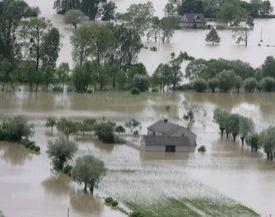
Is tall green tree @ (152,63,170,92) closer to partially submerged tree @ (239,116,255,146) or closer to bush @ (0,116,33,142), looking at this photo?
partially submerged tree @ (239,116,255,146)

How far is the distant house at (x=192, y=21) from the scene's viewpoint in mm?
40562

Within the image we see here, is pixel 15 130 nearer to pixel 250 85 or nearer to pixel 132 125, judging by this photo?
pixel 132 125

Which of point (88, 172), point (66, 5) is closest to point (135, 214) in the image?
point (88, 172)

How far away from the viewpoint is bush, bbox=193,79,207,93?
27.2 metres

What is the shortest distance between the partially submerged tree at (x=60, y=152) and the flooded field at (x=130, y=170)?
0.21 m

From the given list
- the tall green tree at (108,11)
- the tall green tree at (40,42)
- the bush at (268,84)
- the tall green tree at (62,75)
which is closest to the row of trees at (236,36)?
the tall green tree at (108,11)

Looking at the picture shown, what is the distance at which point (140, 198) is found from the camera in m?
15.9

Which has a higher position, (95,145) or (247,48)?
(247,48)

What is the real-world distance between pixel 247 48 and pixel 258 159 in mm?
17704

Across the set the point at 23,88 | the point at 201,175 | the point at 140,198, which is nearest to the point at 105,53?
the point at 23,88

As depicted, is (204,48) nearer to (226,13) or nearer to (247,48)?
(247,48)

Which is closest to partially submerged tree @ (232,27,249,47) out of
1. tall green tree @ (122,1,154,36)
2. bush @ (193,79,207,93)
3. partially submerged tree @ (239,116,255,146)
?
tall green tree @ (122,1,154,36)

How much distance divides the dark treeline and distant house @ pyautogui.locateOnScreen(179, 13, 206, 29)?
1079cm

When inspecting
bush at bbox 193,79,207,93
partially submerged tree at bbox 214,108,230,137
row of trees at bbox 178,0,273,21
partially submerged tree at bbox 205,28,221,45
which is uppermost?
row of trees at bbox 178,0,273,21
